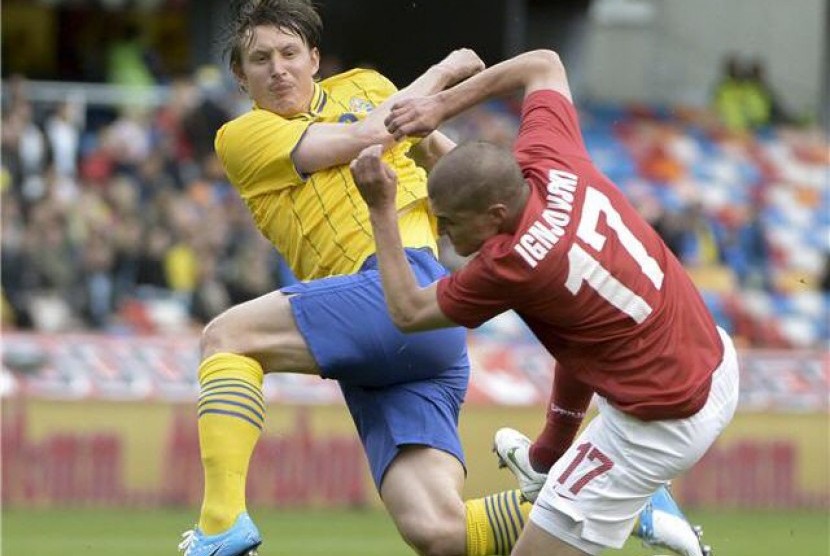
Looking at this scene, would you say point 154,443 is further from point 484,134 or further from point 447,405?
point 447,405

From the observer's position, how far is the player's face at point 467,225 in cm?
653

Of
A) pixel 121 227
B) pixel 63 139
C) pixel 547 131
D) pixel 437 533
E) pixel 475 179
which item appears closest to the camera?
pixel 475 179

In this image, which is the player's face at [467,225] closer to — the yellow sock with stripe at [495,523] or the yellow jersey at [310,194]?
the yellow jersey at [310,194]

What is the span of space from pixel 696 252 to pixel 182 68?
23.1ft

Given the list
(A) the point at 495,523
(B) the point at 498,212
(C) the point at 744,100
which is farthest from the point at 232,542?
(C) the point at 744,100

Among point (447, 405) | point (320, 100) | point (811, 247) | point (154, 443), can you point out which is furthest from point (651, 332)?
point (811, 247)

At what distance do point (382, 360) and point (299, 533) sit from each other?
7252 millimetres

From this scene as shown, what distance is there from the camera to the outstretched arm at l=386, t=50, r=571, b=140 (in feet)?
22.9

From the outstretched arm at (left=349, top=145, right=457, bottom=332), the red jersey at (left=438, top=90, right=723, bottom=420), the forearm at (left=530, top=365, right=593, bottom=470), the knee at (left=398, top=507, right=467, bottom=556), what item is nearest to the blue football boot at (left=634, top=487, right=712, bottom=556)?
the forearm at (left=530, top=365, right=593, bottom=470)

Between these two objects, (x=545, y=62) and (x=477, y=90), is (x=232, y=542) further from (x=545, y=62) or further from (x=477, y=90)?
(x=545, y=62)

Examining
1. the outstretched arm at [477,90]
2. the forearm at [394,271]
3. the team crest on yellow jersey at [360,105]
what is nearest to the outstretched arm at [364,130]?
the outstretched arm at [477,90]

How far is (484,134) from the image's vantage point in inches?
800

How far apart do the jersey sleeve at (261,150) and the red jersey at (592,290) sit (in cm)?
105

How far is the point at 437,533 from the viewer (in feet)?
24.6
